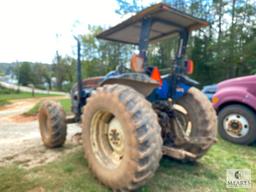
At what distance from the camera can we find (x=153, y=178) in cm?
275

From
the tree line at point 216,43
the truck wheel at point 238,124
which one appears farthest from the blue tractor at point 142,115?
the tree line at point 216,43

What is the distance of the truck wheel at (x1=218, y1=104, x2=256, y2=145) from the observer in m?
4.25

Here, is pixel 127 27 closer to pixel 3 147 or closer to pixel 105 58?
pixel 3 147

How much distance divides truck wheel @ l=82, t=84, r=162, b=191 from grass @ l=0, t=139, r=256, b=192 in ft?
0.94

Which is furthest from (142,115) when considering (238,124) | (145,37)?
(238,124)

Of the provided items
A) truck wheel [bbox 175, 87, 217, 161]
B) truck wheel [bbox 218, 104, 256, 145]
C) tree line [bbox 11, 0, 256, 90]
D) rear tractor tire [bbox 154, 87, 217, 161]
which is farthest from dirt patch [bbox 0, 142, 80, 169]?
tree line [bbox 11, 0, 256, 90]

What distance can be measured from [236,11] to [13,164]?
64.9 ft

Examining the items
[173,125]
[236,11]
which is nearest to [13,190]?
[173,125]

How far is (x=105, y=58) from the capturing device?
23.1 metres

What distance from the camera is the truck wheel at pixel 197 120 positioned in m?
3.01

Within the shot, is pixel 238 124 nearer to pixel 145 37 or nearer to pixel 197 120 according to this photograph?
pixel 197 120

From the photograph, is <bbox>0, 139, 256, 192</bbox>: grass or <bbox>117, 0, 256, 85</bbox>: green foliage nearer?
<bbox>0, 139, 256, 192</bbox>: grass

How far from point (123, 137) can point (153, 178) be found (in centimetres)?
79

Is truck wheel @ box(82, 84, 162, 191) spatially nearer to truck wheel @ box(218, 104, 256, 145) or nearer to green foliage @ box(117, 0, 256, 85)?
truck wheel @ box(218, 104, 256, 145)
